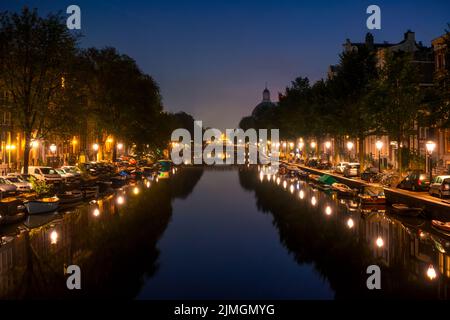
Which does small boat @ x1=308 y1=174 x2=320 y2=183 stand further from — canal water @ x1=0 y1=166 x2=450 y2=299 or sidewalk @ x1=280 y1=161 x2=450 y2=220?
sidewalk @ x1=280 y1=161 x2=450 y2=220

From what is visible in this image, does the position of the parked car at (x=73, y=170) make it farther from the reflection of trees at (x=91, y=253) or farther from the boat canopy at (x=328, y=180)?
the boat canopy at (x=328, y=180)

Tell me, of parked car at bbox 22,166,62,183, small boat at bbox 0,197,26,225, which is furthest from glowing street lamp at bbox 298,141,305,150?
small boat at bbox 0,197,26,225

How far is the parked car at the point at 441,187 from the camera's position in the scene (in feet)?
110

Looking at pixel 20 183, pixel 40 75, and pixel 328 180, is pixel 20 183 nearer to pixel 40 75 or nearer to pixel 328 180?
pixel 40 75

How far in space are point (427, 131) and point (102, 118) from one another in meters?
46.1

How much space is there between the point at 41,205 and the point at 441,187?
28.4 m

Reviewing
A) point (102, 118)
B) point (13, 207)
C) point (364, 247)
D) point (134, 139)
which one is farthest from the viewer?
point (134, 139)

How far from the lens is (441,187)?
34.0 m

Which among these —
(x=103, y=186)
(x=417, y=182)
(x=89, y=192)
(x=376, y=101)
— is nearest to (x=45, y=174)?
(x=103, y=186)

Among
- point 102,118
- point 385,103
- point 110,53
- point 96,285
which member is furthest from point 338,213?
point 110,53

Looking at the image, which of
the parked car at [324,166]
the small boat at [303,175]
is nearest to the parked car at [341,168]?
the small boat at [303,175]

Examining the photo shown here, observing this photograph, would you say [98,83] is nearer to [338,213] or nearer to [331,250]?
[338,213]

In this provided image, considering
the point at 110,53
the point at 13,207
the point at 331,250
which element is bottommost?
the point at 331,250
